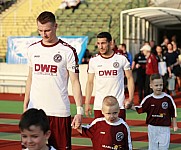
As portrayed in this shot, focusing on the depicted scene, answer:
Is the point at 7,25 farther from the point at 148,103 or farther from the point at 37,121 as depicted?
the point at 37,121

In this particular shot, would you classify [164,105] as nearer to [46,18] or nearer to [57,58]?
[57,58]

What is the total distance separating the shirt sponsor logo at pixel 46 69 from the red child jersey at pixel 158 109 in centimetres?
242

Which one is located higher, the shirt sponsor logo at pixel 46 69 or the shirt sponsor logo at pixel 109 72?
the shirt sponsor logo at pixel 46 69

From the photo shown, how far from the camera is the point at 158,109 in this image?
7.80 meters

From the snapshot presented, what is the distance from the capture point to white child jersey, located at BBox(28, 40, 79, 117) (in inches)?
226

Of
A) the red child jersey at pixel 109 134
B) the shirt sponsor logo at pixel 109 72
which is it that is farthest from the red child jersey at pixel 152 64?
the red child jersey at pixel 109 134

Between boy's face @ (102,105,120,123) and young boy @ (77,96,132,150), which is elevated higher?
boy's face @ (102,105,120,123)

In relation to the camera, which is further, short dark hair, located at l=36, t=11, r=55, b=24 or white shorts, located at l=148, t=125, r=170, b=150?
white shorts, located at l=148, t=125, r=170, b=150

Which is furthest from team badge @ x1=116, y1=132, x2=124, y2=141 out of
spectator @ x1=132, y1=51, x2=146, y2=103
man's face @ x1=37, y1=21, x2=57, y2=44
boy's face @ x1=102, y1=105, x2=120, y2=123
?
spectator @ x1=132, y1=51, x2=146, y2=103

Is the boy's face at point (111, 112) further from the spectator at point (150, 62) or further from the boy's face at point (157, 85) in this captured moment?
the spectator at point (150, 62)

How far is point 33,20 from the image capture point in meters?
29.1

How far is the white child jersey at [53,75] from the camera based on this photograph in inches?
226

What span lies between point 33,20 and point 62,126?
23.9m

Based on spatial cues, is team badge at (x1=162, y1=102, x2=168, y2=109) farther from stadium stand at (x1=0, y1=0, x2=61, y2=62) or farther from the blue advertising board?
stadium stand at (x1=0, y1=0, x2=61, y2=62)
